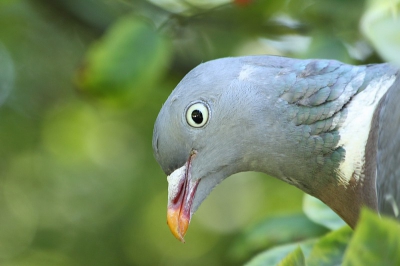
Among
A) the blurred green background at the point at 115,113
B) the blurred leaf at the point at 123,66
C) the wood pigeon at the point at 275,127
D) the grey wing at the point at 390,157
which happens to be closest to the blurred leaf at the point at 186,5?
the blurred green background at the point at 115,113

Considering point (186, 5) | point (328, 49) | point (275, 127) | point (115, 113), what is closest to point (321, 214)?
point (275, 127)

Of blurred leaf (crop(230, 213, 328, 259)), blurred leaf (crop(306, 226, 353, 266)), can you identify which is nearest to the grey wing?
blurred leaf (crop(306, 226, 353, 266))

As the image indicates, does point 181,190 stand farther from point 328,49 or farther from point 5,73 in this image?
point 5,73

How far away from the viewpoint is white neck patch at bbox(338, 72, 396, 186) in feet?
7.77

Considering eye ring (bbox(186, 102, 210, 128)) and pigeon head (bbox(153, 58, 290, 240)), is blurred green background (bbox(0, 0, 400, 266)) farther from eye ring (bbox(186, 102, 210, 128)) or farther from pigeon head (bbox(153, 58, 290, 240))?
eye ring (bbox(186, 102, 210, 128))

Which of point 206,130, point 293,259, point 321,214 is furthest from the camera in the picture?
point 321,214

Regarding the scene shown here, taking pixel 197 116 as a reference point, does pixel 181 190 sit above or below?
below

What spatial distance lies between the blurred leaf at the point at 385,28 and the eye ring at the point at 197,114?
75 centimetres

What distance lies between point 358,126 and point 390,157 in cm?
33

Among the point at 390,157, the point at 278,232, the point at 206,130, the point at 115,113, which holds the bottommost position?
the point at 278,232

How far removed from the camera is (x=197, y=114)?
2.46 meters

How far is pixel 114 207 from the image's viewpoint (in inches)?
211

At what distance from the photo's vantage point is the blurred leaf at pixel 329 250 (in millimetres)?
2205

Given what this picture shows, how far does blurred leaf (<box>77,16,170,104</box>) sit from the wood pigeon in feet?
2.88
